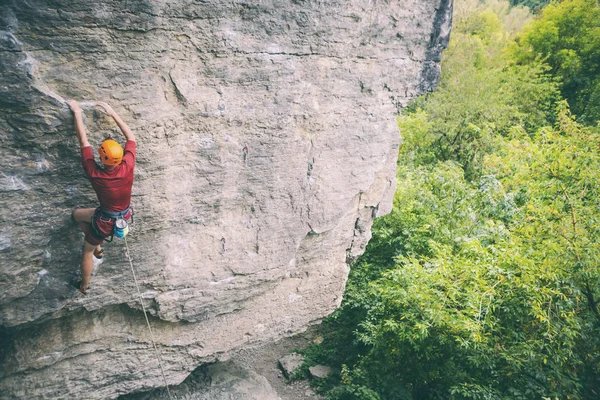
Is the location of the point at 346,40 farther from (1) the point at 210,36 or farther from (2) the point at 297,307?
(2) the point at 297,307

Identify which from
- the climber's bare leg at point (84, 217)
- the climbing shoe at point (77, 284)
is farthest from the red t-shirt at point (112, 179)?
the climbing shoe at point (77, 284)

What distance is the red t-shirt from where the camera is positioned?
3267mm

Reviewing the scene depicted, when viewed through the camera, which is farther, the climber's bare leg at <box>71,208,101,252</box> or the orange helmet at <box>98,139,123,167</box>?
the climber's bare leg at <box>71,208,101,252</box>

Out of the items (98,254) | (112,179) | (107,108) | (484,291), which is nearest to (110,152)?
(112,179)

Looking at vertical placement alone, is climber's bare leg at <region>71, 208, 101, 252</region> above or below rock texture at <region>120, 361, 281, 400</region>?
above

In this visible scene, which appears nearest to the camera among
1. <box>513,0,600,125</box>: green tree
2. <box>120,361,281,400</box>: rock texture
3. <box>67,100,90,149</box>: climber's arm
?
<box>67,100,90,149</box>: climber's arm

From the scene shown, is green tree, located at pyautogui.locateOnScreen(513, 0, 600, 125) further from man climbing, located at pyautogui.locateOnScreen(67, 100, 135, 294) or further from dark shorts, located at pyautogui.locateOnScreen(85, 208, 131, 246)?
dark shorts, located at pyautogui.locateOnScreen(85, 208, 131, 246)

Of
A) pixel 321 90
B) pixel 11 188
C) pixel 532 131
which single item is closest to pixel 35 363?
pixel 11 188

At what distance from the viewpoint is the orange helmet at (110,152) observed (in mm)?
3250

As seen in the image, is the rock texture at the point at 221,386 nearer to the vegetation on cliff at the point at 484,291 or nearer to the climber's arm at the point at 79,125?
the vegetation on cliff at the point at 484,291

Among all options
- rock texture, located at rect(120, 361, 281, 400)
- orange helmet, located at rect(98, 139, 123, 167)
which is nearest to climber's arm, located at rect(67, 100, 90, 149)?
orange helmet, located at rect(98, 139, 123, 167)

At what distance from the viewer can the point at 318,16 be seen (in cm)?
418

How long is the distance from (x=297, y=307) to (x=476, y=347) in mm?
2304

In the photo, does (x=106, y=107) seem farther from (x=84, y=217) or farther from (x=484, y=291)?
(x=484, y=291)
